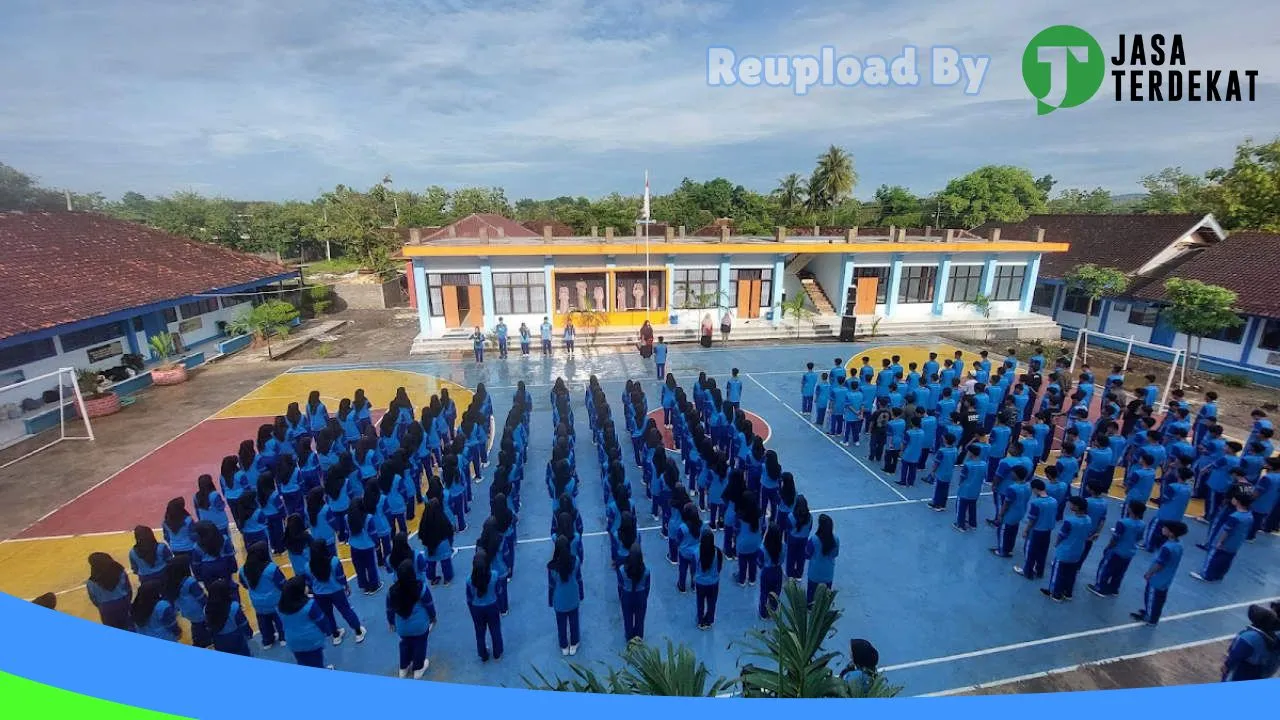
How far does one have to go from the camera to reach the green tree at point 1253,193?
830 inches

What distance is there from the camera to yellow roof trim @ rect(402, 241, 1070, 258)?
17.4 m

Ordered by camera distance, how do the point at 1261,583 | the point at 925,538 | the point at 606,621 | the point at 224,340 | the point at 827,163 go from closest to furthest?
the point at 606,621, the point at 1261,583, the point at 925,538, the point at 224,340, the point at 827,163

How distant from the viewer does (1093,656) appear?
5688mm

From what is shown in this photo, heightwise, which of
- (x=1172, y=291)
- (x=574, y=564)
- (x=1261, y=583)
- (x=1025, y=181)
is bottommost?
(x=1261, y=583)

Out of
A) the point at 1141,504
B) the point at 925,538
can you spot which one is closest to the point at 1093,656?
the point at 1141,504

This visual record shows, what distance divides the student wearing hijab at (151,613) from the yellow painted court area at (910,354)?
15.4m

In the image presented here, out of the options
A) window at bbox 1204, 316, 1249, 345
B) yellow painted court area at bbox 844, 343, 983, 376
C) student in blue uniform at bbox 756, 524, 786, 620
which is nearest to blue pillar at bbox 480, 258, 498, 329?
yellow painted court area at bbox 844, 343, 983, 376

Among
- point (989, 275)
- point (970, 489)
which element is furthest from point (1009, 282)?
point (970, 489)

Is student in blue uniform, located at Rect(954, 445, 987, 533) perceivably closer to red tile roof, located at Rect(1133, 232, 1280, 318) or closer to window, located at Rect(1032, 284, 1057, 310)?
red tile roof, located at Rect(1133, 232, 1280, 318)

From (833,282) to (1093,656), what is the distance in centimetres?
1682

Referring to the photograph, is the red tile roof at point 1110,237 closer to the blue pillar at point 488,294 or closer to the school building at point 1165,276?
the school building at point 1165,276

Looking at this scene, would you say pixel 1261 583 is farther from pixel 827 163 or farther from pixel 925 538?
pixel 827 163

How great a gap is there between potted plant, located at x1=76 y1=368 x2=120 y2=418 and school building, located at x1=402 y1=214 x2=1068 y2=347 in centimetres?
735

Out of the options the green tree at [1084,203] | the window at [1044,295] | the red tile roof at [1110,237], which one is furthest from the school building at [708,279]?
the green tree at [1084,203]
